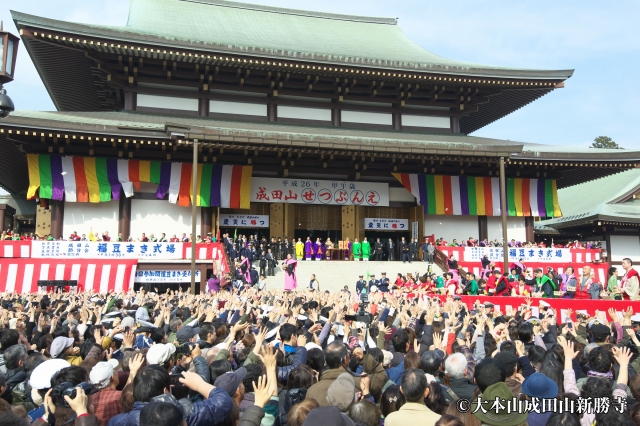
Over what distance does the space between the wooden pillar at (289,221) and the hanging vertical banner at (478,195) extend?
4770mm

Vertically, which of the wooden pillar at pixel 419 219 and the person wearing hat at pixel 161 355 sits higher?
the wooden pillar at pixel 419 219

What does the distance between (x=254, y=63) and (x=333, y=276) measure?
8874 mm

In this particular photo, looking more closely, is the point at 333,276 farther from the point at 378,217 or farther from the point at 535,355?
the point at 535,355

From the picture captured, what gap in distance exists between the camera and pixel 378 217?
82.0ft

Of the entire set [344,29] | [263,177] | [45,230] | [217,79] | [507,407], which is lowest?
[507,407]

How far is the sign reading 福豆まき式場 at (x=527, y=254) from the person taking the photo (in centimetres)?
2219

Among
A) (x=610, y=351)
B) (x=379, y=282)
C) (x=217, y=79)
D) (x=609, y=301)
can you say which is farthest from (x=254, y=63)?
(x=610, y=351)

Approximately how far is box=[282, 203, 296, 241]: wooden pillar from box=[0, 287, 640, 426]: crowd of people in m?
16.8

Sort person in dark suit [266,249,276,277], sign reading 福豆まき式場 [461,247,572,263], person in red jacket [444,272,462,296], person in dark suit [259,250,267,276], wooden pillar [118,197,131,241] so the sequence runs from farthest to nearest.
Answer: sign reading 福豆まき式場 [461,247,572,263], wooden pillar [118,197,131,241], person in dark suit [266,249,276,277], person in dark suit [259,250,267,276], person in red jacket [444,272,462,296]

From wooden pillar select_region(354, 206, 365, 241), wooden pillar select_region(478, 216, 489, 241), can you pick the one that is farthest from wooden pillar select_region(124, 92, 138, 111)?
wooden pillar select_region(478, 216, 489, 241)

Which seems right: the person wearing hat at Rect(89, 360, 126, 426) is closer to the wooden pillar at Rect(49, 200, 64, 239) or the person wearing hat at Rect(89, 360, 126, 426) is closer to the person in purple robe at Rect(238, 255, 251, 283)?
the person in purple robe at Rect(238, 255, 251, 283)

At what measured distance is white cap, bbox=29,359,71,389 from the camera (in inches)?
164

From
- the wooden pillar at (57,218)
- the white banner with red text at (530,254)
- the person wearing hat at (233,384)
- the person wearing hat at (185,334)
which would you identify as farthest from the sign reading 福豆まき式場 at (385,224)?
the person wearing hat at (233,384)

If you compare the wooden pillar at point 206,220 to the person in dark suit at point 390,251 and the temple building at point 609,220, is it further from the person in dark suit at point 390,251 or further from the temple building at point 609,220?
the temple building at point 609,220
